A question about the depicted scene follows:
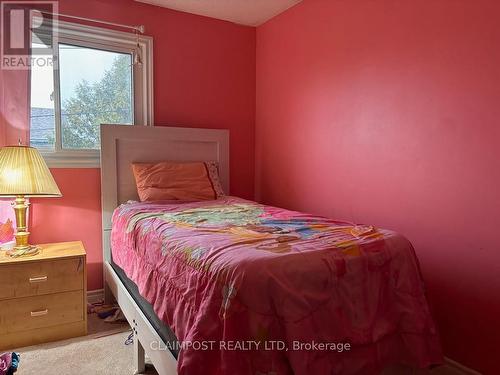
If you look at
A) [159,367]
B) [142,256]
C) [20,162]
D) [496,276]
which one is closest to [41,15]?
[20,162]

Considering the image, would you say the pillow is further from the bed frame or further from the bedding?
the bedding

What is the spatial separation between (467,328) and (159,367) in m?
1.47

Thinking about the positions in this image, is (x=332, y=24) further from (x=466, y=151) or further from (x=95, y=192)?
(x=95, y=192)

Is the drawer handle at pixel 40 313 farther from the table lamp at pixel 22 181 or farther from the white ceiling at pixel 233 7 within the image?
the white ceiling at pixel 233 7

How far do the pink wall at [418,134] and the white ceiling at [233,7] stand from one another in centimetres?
17

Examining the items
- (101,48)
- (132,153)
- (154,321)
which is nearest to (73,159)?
(132,153)

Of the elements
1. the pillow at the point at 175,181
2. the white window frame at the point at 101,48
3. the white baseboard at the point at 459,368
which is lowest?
the white baseboard at the point at 459,368

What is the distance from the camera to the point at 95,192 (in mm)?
2645

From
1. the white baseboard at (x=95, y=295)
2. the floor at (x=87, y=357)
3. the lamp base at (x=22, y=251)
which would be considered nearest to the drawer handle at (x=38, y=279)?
the lamp base at (x=22, y=251)

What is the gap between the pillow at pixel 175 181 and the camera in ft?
8.35

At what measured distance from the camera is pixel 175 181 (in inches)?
104

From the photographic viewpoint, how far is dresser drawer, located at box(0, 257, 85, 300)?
1.98m

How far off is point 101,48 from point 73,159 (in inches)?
34.7

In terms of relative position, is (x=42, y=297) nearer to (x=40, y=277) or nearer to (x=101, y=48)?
(x=40, y=277)
